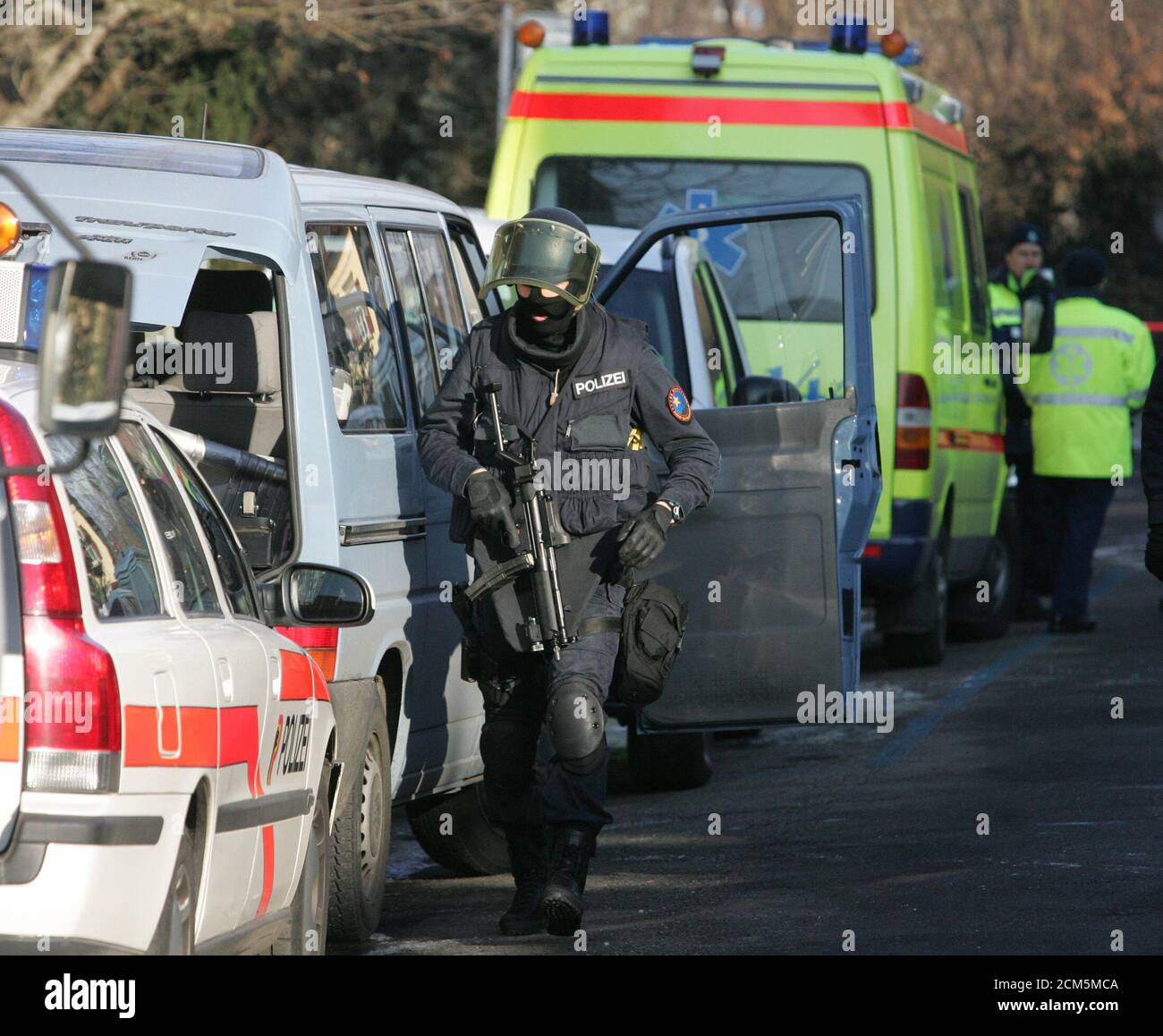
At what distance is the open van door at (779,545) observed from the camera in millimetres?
7664

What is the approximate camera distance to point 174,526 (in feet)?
16.2

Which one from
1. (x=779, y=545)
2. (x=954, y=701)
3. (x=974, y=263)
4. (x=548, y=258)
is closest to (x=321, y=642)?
(x=548, y=258)

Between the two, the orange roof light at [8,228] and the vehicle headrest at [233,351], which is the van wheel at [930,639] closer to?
the vehicle headrest at [233,351]

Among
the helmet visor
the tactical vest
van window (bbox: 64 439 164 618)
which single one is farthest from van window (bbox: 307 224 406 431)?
van window (bbox: 64 439 164 618)

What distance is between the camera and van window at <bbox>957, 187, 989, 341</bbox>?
1332cm

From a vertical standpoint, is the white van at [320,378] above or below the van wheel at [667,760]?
above

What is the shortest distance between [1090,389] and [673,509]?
7825 mm

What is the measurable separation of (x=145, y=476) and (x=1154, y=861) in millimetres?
3654

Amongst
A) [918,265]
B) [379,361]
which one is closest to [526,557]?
[379,361]

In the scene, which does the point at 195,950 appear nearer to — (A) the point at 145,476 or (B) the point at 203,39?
(A) the point at 145,476

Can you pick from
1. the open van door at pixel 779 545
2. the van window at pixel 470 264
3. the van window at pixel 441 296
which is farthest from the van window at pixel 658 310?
the van window at pixel 441 296

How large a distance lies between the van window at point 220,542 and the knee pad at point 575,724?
1.29 metres

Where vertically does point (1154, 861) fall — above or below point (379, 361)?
below

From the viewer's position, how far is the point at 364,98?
94.7 feet
